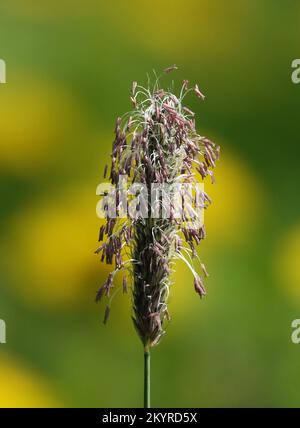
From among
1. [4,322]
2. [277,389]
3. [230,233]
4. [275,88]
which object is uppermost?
[275,88]

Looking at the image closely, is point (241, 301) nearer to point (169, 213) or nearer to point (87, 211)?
point (87, 211)

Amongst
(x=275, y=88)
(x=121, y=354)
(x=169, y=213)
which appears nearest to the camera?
(x=169, y=213)

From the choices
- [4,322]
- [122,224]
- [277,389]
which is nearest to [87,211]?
[4,322]

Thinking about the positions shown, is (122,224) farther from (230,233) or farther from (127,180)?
(230,233)

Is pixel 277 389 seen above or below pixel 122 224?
below

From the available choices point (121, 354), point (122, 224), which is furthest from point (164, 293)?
point (121, 354)

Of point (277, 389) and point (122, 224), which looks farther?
point (277, 389)

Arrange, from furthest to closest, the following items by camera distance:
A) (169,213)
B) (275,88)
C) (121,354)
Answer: (275,88) → (121,354) → (169,213)
